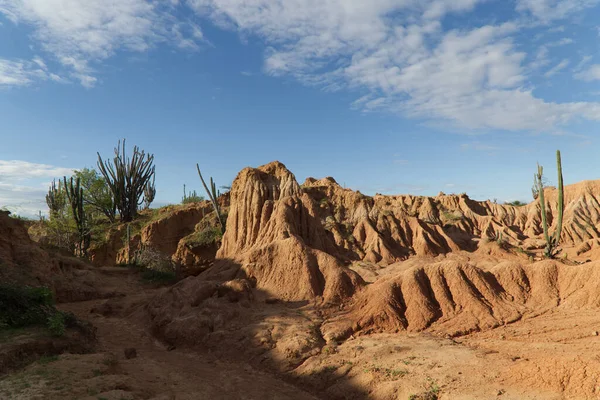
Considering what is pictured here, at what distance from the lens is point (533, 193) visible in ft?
219

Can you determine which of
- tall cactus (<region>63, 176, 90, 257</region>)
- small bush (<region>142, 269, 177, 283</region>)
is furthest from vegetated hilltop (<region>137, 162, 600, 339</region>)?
tall cactus (<region>63, 176, 90, 257</region>)

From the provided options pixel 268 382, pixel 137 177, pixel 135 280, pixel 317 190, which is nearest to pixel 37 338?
pixel 268 382

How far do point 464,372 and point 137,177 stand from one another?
4386 centimetres

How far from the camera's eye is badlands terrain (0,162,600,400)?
10.5 metres

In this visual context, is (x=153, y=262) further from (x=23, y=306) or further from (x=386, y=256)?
(x=386, y=256)

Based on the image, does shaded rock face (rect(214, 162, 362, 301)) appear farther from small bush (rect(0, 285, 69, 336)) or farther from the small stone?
small bush (rect(0, 285, 69, 336))

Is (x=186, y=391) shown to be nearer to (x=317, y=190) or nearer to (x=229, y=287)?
(x=229, y=287)

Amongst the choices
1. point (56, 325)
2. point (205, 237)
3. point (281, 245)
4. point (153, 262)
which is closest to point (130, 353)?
point (56, 325)

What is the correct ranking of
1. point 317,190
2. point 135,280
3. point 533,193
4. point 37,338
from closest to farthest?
point 37,338
point 135,280
point 317,190
point 533,193

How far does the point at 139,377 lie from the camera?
461 inches

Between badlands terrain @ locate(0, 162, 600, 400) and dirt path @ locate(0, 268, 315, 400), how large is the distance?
0.06m

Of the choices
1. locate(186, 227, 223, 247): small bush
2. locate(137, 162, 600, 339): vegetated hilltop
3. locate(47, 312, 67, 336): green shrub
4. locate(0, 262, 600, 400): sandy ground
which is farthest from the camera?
locate(186, 227, 223, 247): small bush

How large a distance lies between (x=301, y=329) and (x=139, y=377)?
6425 millimetres

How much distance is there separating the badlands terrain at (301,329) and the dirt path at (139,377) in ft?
0.19
